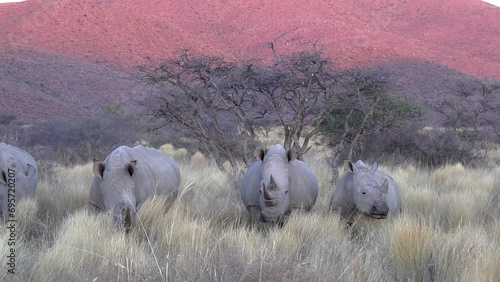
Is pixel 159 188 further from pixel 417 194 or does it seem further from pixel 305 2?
pixel 305 2

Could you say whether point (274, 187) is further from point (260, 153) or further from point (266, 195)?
point (260, 153)

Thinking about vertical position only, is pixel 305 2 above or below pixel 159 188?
above

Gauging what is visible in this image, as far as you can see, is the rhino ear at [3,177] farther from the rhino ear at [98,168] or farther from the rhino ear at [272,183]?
the rhino ear at [272,183]

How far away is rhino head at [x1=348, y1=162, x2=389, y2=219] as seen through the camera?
20.1 feet

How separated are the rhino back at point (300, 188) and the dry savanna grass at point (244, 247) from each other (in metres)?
0.28

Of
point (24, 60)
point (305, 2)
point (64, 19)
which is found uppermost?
point (305, 2)

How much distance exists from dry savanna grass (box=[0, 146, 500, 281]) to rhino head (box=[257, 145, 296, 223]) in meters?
0.18

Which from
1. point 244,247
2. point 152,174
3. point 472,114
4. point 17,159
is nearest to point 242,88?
point 152,174

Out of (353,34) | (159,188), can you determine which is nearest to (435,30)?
(353,34)

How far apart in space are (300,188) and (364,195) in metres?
0.80

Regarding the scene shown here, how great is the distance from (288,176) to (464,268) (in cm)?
242

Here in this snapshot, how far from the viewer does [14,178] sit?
6.92m

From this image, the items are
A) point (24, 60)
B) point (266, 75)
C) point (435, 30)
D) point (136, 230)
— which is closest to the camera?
point (136, 230)

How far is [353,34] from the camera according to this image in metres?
58.4
